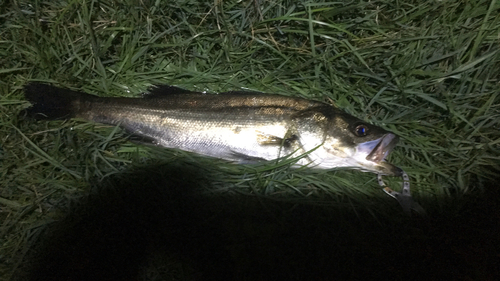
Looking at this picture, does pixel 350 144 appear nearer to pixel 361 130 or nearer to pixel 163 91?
pixel 361 130

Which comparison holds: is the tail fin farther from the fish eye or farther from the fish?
the fish eye

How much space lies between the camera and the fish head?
214cm

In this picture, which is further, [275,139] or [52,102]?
[52,102]

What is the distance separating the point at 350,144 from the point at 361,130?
0.14 m

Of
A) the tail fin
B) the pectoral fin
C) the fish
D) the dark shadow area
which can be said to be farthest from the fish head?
the tail fin

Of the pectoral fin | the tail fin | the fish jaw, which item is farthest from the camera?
the tail fin

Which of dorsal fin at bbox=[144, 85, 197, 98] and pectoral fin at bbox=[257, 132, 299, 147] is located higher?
dorsal fin at bbox=[144, 85, 197, 98]

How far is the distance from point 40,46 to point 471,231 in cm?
401

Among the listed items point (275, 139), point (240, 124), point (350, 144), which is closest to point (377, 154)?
point (350, 144)

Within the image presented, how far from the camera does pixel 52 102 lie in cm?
241

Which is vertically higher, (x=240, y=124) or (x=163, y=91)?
(x=163, y=91)

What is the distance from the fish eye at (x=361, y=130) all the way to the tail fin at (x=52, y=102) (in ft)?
7.58

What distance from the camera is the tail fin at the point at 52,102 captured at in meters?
2.40

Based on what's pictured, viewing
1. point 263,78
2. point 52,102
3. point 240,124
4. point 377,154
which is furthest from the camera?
point 263,78
